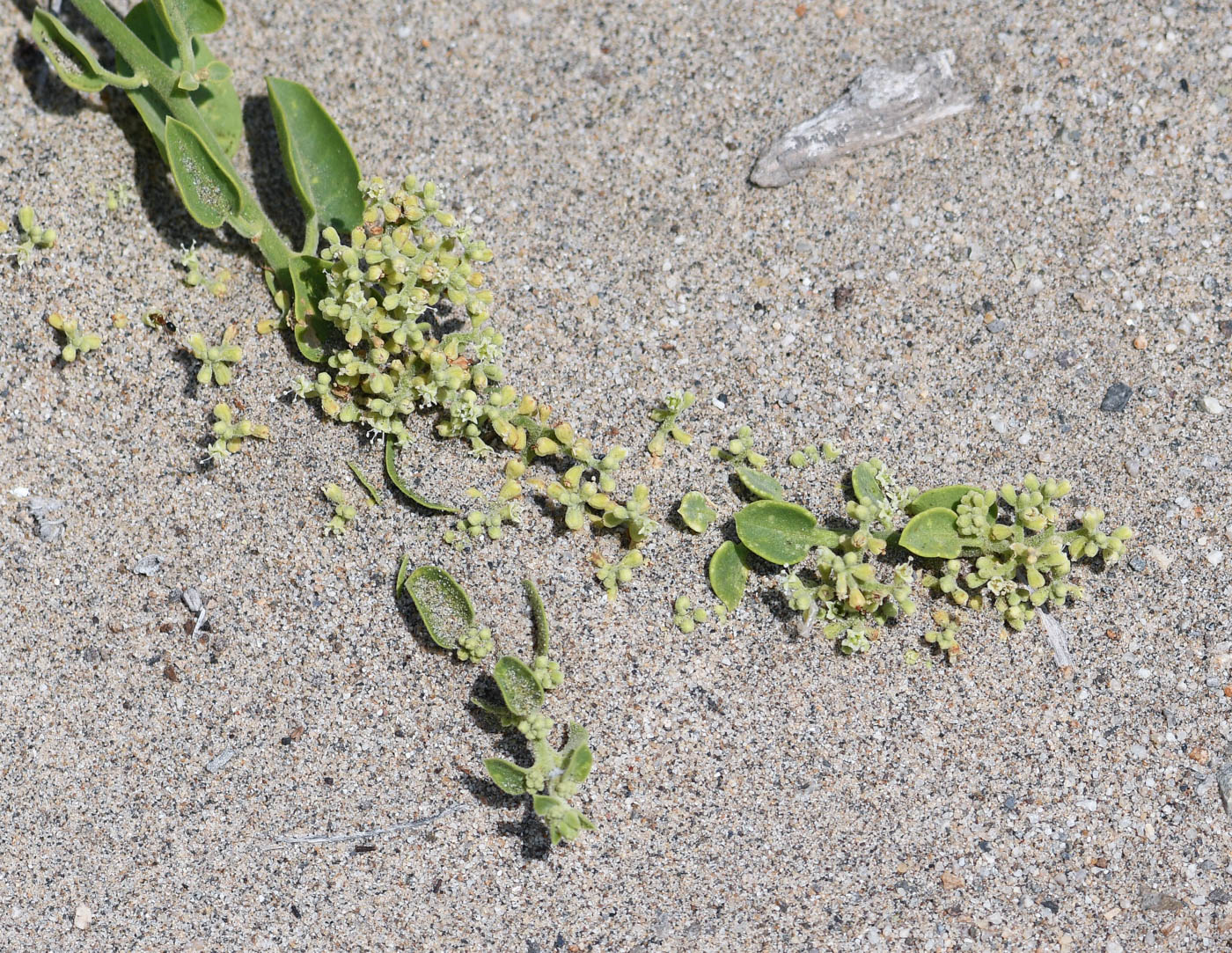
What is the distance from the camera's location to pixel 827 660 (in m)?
2.25

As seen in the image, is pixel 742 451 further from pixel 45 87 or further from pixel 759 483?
pixel 45 87

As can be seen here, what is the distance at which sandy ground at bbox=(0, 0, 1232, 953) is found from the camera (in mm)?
2162

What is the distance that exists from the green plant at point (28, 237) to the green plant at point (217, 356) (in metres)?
0.38

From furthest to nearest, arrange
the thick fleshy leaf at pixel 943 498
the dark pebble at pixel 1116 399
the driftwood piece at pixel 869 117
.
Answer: the driftwood piece at pixel 869 117, the dark pebble at pixel 1116 399, the thick fleshy leaf at pixel 943 498

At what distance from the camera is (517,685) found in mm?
2148

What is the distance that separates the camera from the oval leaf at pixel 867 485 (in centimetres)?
226

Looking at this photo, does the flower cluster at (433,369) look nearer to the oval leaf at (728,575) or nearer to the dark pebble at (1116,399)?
the oval leaf at (728,575)

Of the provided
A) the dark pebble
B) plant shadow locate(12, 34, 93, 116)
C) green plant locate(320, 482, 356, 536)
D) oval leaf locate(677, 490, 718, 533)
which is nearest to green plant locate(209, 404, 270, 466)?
green plant locate(320, 482, 356, 536)

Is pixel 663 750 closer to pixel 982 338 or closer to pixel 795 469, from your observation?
pixel 795 469

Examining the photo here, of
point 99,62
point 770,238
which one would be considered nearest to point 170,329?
point 99,62

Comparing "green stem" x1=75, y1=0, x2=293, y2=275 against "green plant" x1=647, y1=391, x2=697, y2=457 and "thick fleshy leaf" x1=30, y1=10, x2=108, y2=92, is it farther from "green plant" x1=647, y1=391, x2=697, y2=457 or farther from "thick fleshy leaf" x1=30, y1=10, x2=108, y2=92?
"green plant" x1=647, y1=391, x2=697, y2=457

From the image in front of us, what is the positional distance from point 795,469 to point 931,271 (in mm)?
568

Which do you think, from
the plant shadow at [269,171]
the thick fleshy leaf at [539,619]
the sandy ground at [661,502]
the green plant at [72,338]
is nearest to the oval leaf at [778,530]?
the sandy ground at [661,502]

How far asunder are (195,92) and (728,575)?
166 cm
